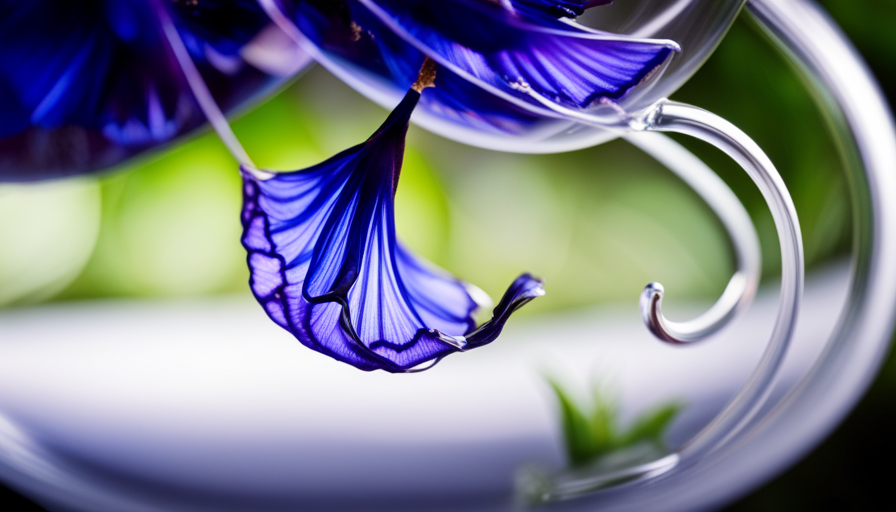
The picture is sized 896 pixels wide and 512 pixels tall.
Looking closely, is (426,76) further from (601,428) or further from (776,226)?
(601,428)

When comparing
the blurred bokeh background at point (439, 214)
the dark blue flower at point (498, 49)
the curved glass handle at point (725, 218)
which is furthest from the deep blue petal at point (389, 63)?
the blurred bokeh background at point (439, 214)

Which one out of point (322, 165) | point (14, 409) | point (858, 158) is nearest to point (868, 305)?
point (858, 158)

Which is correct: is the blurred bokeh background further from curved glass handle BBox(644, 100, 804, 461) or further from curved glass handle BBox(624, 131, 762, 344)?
curved glass handle BBox(644, 100, 804, 461)

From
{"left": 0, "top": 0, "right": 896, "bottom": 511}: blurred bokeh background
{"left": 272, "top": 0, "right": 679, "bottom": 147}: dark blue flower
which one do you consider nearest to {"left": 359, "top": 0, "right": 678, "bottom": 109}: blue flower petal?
{"left": 272, "top": 0, "right": 679, "bottom": 147}: dark blue flower

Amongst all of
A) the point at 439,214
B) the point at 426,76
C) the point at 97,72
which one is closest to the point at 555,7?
the point at 426,76

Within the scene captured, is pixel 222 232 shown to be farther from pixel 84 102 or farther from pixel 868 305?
pixel 868 305

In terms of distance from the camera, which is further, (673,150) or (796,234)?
(673,150)

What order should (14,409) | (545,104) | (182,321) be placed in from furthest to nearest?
(182,321), (14,409), (545,104)

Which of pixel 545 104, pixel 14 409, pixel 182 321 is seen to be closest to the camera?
pixel 545 104
